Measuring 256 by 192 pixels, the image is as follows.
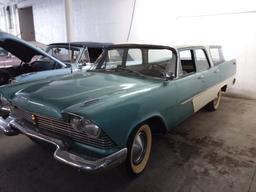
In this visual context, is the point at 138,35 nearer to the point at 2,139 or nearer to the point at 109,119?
the point at 2,139

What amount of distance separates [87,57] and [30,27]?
10363 mm

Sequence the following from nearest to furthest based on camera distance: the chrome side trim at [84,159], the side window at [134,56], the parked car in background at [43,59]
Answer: the chrome side trim at [84,159] < the side window at [134,56] < the parked car in background at [43,59]

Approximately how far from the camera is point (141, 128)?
2.46m

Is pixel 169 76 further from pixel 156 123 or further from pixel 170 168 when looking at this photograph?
pixel 170 168

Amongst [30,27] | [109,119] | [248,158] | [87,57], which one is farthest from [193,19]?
[30,27]

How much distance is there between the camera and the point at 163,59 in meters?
3.22

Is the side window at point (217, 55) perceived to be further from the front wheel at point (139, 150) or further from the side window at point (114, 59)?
the front wheel at point (139, 150)

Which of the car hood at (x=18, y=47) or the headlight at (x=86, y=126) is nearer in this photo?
the headlight at (x=86, y=126)

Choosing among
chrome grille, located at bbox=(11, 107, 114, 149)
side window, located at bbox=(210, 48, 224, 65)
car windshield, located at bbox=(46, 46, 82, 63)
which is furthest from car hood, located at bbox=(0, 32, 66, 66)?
side window, located at bbox=(210, 48, 224, 65)

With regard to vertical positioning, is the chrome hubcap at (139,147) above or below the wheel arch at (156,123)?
below

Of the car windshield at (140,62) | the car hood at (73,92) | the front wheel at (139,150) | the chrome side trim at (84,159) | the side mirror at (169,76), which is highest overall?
the car windshield at (140,62)

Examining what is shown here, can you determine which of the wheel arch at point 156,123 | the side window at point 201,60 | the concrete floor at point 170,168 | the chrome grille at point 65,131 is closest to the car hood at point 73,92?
the chrome grille at point 65,131

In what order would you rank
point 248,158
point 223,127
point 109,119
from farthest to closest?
point 223,127, point 248,158, point 109,119

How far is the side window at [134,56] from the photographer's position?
10.8ft
